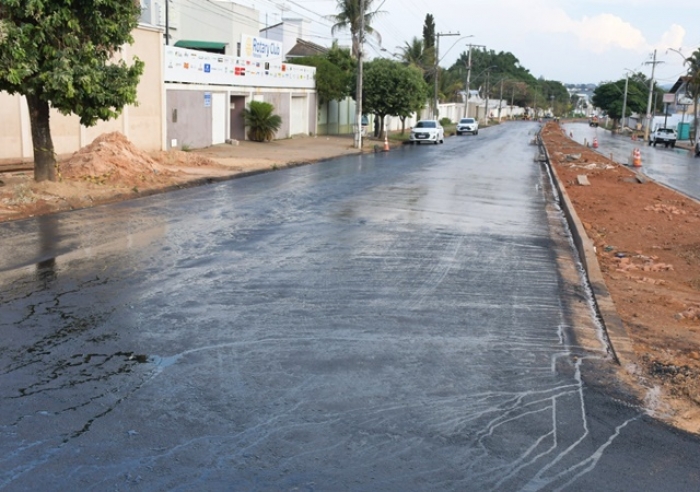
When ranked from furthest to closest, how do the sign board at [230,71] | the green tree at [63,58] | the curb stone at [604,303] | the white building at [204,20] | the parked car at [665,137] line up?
1. the parked car at [665,137]
2. the white building at [204,20]
3. the sign board at [230,71]
4. the green tree at [63,58]
5. the curb stone at [604,303]

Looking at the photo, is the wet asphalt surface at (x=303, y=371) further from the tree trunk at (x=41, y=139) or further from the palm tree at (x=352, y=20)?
the palm tree at (x=352, y=20)

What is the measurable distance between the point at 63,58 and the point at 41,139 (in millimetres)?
2179

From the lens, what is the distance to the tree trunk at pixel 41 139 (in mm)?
15746

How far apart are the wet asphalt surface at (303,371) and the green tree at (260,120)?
28156mm

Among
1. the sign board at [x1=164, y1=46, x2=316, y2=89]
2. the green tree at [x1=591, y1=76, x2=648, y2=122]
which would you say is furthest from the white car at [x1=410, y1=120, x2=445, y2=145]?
the green tree at [x1=591, y1=76, x2=648, y2=122]

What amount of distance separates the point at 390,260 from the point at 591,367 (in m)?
4.30

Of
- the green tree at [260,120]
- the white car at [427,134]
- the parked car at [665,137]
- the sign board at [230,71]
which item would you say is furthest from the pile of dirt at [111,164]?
the parked car at [665,137]

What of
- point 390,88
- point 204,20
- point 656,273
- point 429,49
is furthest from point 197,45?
point 656,273

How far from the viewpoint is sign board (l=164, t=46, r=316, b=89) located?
30344 millimetres

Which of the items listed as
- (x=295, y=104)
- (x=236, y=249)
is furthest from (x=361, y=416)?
(x=295, y=104)

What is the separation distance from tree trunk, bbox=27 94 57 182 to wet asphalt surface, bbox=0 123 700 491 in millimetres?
4790

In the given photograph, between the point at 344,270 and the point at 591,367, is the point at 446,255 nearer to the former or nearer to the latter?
the point at 344,270

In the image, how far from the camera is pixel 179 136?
31172mm

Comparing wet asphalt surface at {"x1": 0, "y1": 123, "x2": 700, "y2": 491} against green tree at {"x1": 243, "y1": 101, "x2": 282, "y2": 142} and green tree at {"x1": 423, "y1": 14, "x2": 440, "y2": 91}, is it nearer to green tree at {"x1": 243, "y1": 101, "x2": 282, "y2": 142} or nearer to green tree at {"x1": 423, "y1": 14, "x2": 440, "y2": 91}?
green tree at {"x1": 243, "y1": 101, "x2": 282, "y2": 142}
